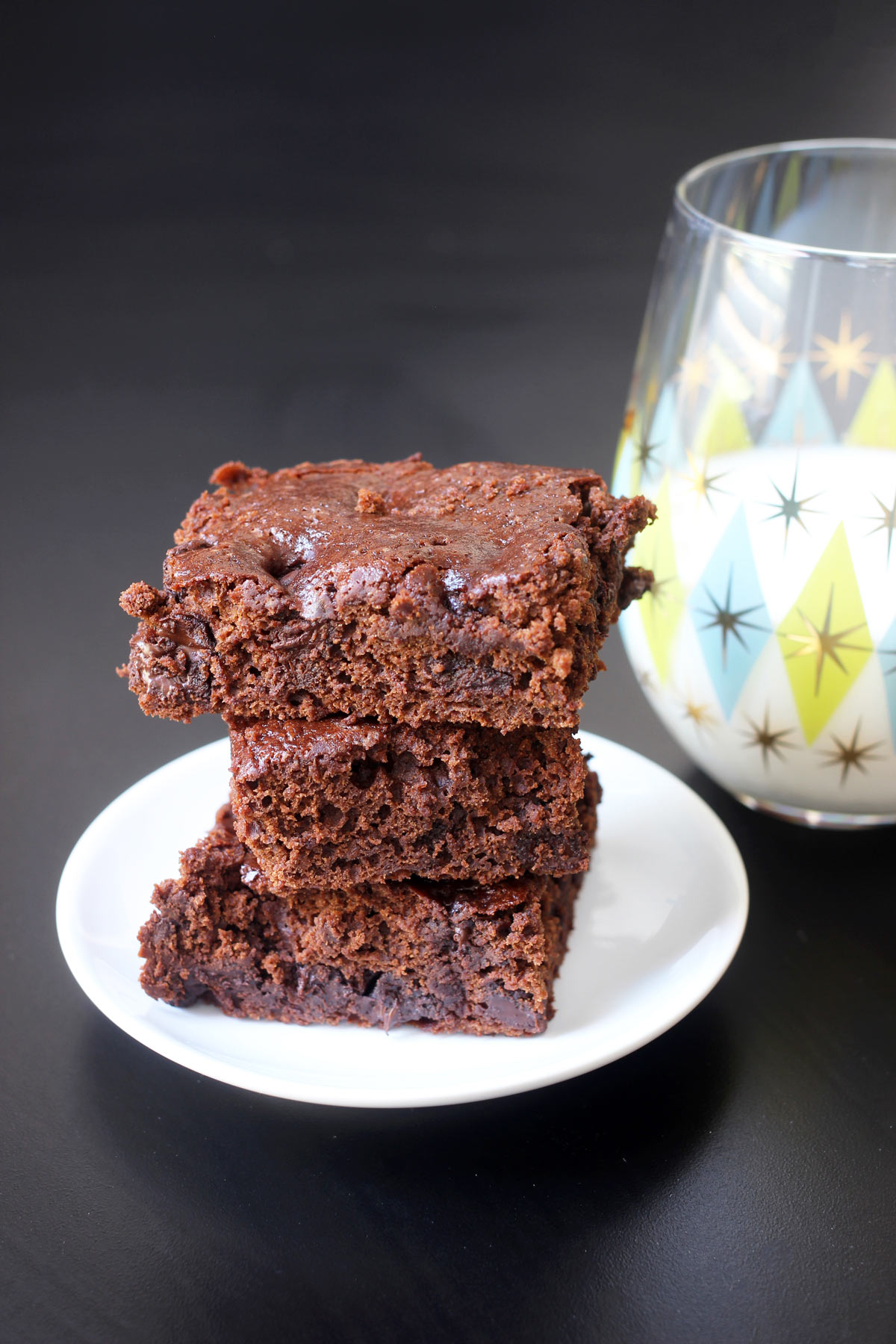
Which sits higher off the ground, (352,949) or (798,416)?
(798,416)

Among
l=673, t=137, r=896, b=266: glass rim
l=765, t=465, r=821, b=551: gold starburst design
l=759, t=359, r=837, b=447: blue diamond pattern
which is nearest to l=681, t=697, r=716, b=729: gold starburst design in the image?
l=765, t=465, r=821, b=551: gold starburst design

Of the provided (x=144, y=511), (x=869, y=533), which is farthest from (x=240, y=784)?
(x=144, y=511)

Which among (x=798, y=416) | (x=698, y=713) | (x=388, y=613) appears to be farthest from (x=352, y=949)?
(x=798, y=416)

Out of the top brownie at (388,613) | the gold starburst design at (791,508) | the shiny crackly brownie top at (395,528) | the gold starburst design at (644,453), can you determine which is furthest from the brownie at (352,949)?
the gold starburst design at (644,453)

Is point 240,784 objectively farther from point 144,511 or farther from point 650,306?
point 144,511

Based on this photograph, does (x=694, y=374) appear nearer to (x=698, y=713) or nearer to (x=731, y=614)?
(x=731, y=614)

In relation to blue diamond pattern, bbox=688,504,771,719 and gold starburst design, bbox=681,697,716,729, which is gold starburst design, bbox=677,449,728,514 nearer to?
blue diamond pattern, bbox=688,504,771,719
